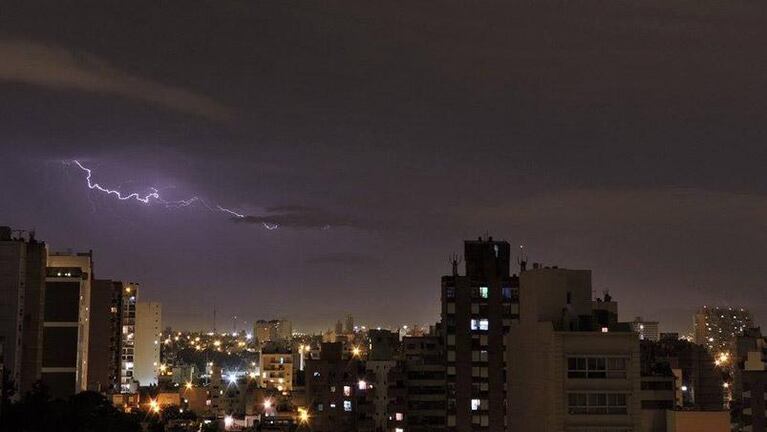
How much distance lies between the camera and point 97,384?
13825 cm

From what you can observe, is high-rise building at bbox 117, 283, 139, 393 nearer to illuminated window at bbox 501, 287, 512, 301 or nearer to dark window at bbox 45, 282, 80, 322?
dark window at bbox 45, 282, 80, 322

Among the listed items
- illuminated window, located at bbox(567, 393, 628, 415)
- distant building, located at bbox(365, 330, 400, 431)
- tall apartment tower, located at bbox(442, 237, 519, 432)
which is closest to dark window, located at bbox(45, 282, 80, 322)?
distant building, located at bbox(365, 330, 400, 431)

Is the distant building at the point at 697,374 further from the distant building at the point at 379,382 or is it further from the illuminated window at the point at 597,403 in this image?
the illuminated window at the point at 597,403

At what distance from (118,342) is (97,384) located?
23.8m

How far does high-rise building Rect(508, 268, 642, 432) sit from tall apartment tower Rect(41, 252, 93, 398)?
244ft

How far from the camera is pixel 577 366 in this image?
50.2 metres

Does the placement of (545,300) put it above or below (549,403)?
above

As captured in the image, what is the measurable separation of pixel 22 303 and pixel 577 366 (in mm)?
70336

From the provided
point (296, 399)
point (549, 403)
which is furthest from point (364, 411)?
point (549, 403)

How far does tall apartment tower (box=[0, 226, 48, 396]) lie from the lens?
101 m

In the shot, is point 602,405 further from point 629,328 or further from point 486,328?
point 486,328

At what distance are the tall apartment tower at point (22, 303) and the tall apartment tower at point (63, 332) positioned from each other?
16.8 ft

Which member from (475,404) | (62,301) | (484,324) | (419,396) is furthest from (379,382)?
(62,301)

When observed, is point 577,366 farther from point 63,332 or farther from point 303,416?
point 63,332
